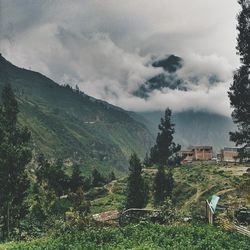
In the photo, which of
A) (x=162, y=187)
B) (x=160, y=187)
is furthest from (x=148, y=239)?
(x=160, y=187)

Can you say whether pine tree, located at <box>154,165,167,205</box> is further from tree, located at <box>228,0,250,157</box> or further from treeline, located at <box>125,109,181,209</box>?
tree, located at <box>228,0,250,157</box>

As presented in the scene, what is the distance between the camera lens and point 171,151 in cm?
12950

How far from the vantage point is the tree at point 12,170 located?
203 feet

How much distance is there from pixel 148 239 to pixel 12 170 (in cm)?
3810

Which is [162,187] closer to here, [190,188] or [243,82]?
[190,188]

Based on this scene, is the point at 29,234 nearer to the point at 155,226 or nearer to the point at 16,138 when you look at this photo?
the point at 155,226

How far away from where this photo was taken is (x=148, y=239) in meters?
28.2

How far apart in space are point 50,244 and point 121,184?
433 feet

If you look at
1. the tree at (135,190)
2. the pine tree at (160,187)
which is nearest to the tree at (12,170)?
the tree at (135,190)

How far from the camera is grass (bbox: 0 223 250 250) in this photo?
2586 centimetres

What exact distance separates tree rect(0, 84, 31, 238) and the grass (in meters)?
32.0

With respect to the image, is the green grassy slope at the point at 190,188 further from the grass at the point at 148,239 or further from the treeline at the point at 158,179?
the grass at the point at 148,239

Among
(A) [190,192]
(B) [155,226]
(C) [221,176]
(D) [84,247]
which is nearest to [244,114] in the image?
(B) [155,226]

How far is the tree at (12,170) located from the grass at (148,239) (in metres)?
32.0
